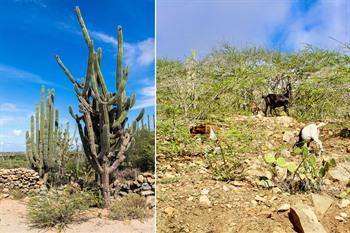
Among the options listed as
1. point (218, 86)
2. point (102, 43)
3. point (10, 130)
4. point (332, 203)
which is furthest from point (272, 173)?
point (218, 86)

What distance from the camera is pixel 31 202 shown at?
10.5 ft

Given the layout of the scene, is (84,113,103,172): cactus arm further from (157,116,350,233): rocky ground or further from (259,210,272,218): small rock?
(259,210,272,218): small rock

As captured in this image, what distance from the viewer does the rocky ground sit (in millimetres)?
1821

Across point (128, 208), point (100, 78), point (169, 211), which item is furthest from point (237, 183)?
point (100, 78)

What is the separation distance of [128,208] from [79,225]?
0.43 meters

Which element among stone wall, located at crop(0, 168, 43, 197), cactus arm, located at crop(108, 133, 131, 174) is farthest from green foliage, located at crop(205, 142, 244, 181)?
stone wall, located at crop(0, 168, 43, 197)

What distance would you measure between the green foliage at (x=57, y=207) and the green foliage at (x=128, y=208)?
0.20 meters

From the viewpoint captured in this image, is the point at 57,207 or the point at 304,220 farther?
the point at 57,207

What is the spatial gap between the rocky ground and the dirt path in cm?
78

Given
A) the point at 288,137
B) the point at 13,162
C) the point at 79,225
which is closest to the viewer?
the point at 79,225

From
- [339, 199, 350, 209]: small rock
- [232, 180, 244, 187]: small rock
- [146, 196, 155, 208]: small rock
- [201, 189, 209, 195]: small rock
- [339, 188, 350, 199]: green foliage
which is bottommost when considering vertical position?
[146, 196, 155, 208]: small rock

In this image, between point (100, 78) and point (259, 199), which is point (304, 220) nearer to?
point (259, 199)

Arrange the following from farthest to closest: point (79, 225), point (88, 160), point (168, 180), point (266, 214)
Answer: point (88, 160), point (79, 225), point (168, 180), point (266, 214)

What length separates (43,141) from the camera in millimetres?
4383
